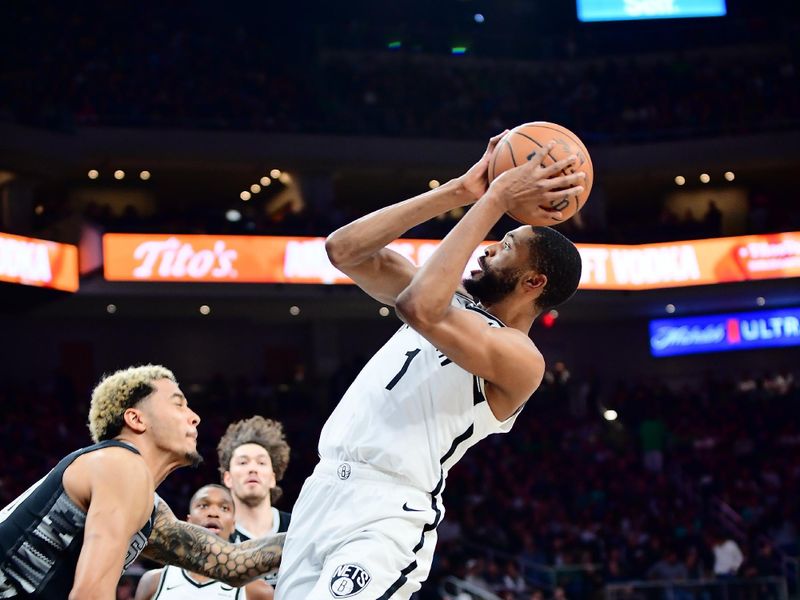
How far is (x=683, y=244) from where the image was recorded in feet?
78.8

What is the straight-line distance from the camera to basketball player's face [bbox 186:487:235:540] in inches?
242

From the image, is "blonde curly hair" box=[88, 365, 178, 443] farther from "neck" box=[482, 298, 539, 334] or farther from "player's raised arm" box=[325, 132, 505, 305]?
"neck" box=[482, 298, 539, 334]

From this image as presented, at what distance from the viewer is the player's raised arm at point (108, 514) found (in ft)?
11.9

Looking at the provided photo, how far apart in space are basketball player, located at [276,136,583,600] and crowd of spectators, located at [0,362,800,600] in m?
10.1

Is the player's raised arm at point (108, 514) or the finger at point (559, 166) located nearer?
the player's raised arm at point (108, 514)

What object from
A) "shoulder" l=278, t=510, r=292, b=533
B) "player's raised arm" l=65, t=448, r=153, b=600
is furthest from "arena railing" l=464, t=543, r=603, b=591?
"player's raised arm" l=65, t=448, r=153, b=600

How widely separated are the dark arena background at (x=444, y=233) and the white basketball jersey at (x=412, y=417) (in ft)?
37.0

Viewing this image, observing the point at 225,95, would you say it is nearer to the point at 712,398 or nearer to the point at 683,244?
the point at 683,244

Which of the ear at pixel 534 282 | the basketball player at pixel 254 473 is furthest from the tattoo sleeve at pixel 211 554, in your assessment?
the basketball player at pixel 254 473

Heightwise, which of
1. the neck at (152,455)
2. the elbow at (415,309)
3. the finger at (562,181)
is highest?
the finger at (562,181)

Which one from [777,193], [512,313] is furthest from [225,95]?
[512,313]

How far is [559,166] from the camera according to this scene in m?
4.10

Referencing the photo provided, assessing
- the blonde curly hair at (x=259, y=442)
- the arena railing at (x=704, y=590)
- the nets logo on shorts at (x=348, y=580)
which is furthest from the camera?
the arena railing at (x=704, y=590)

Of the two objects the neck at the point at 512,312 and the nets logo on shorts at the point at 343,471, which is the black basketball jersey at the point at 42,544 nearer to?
the nets logo on shorts at the point at 343,471
